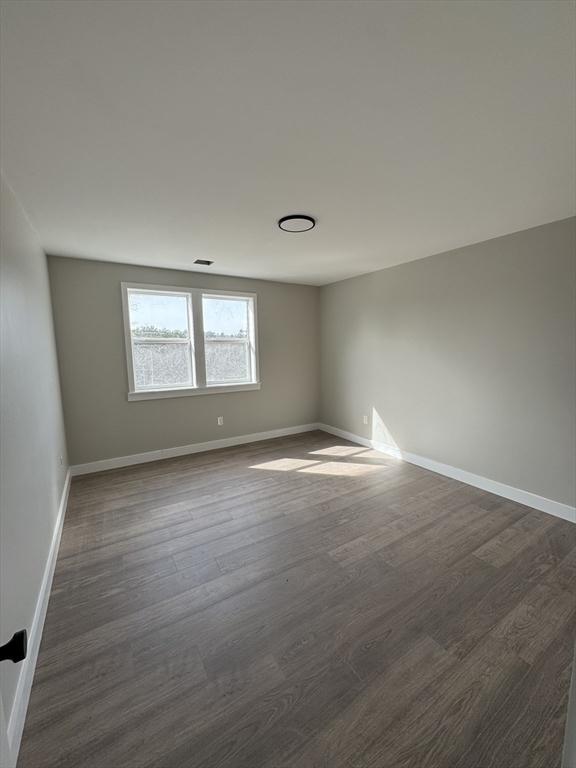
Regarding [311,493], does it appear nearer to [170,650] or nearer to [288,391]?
[170,650]

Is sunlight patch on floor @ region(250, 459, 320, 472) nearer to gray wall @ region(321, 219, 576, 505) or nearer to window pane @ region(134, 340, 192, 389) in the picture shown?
gray wall @ region(321, 219, 576, 505)

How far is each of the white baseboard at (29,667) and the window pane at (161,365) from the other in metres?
2.07

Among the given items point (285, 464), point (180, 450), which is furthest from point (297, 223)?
point (180, 450)

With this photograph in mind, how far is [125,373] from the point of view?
387 cm

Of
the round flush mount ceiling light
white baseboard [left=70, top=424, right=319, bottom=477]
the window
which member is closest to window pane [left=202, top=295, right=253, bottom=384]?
the window

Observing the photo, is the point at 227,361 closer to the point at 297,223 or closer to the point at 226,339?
the point at 226,339

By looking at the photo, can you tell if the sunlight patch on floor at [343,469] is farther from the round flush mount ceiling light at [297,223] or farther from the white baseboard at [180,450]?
the round flush mount ceiling light at [297,223]

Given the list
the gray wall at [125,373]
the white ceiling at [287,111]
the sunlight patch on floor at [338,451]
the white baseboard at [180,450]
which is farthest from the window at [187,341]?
the white ceiling at [287,111]

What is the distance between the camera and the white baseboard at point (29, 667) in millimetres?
1125

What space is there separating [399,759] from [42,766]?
4.19ft

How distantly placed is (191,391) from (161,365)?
516 millimetres

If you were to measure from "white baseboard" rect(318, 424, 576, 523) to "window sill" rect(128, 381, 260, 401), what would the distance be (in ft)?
6.43

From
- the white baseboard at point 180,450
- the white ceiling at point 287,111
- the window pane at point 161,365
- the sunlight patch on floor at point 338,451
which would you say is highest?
the white ceiling at point 287,111

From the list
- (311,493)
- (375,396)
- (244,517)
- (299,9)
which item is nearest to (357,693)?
(244,517)
